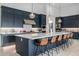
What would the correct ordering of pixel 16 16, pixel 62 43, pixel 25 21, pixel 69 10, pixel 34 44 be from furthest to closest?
pixel 25 21 < pixel 16 16 < pixel 62 43 < pixel 34 44 < pixel 69 10

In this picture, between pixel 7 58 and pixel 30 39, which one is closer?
pixel 7 58

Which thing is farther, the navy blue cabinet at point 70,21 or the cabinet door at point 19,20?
the cabinet door at point 19,20

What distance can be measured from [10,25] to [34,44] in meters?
1.87

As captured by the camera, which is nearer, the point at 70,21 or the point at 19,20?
the point at 70,21

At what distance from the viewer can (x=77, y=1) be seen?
2453 mm

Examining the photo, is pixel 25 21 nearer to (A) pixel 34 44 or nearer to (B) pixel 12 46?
(B) pixel 12 46

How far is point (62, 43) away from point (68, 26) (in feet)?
4.58

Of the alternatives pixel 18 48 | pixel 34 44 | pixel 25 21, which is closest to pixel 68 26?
pixel 34 44

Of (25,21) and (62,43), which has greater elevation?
(25,21)

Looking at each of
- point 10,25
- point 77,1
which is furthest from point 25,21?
point 77,1

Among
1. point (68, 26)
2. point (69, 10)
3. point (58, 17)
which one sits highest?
point (69, 10)

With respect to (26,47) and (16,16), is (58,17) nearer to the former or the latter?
(26,47)

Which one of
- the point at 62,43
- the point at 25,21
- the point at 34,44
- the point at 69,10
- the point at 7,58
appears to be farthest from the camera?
the point at 25,21

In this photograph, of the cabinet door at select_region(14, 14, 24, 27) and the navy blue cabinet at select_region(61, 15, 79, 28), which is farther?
the cabinet door at select_region(14, 14, 24, 27)
